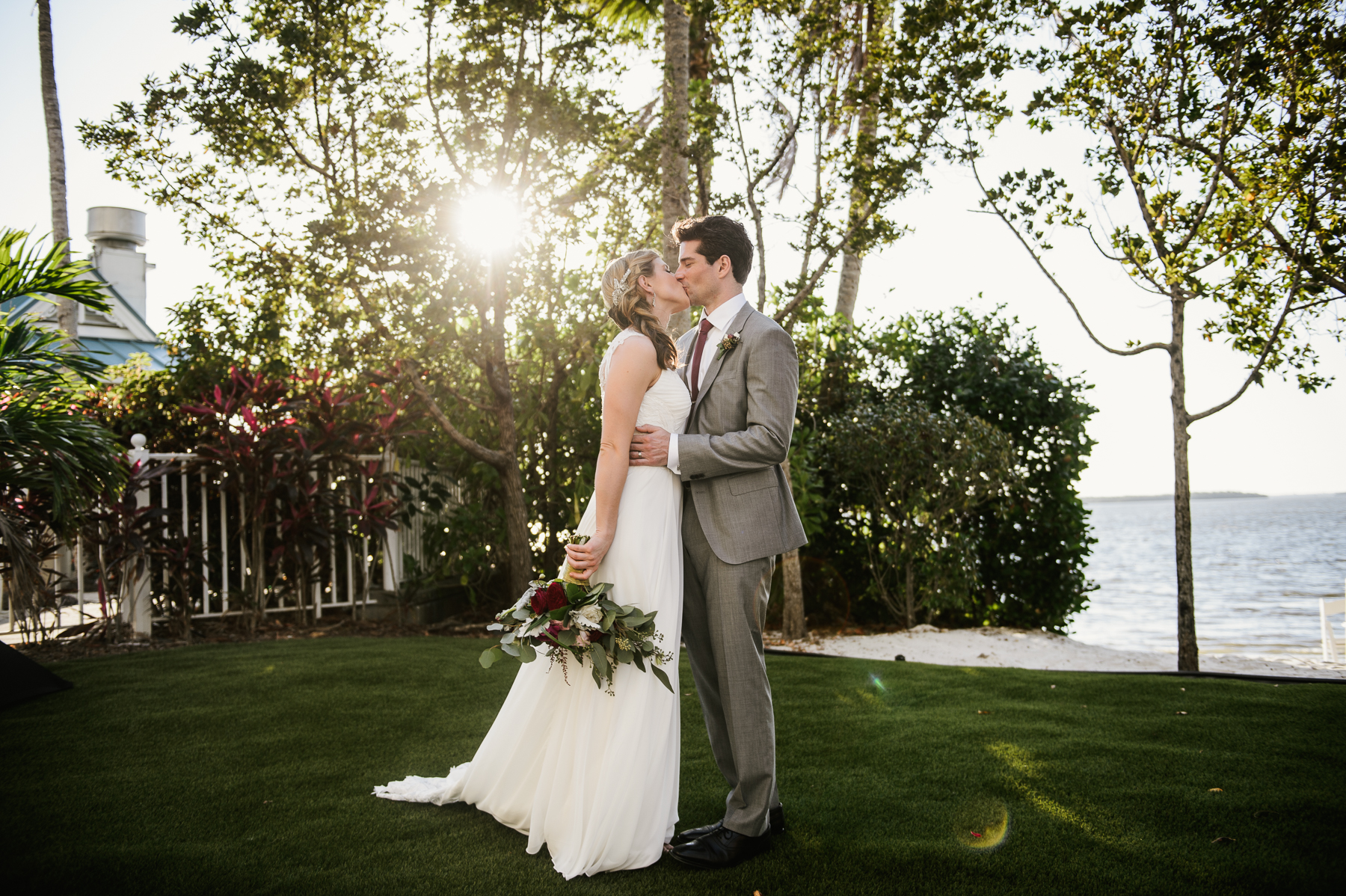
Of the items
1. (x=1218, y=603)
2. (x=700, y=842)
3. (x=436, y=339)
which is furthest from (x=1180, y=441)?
(x=1218, y=603)

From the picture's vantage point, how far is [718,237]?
2789 millimetres

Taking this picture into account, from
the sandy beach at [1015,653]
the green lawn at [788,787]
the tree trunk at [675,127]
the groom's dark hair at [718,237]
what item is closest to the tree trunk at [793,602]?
the sandy beach at [1015,653]

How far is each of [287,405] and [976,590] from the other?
6.60 meters

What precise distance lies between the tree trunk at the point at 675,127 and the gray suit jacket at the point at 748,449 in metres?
3.66

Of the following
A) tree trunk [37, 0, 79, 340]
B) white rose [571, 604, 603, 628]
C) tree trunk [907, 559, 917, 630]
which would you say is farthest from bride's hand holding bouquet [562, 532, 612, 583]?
tree trunk [37, 0, 79, 340]

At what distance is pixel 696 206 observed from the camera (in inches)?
270

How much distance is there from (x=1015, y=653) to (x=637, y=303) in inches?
225

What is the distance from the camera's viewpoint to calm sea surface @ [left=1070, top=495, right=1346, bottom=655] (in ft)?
35.4

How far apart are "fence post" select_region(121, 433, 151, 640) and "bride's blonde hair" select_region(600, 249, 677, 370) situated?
16.0ft

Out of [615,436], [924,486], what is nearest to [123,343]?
[924,486]

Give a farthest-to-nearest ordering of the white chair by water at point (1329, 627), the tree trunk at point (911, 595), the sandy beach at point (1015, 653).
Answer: the tree trunk at point (911, 595)
the white chair by water at point (1329, 627)
the sandy beach at point (1015, 653)

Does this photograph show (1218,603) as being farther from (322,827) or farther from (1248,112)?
(322,827)

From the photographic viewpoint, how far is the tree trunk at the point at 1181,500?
5738mm

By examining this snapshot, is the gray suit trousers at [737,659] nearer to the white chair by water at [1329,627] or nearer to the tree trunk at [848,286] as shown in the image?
the white chair by water at [1329,627]
